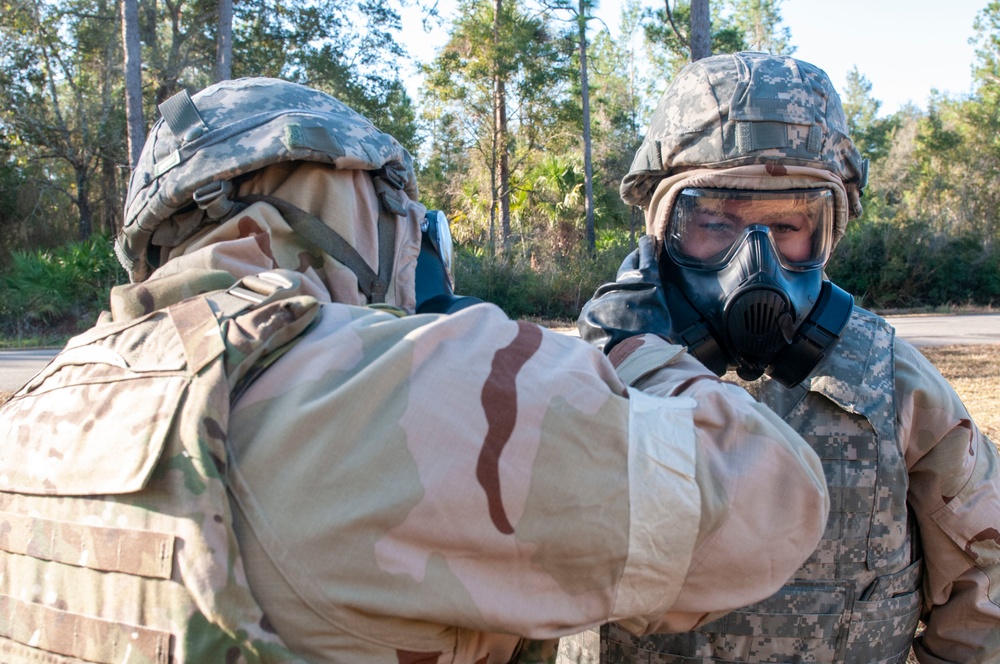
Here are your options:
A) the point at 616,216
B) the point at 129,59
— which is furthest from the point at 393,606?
the point at 616,216

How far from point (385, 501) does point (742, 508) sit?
55cm

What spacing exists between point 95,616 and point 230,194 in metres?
0.96

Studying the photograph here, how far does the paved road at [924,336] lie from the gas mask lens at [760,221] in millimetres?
7910

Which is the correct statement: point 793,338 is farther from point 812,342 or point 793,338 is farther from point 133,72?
point 133,72

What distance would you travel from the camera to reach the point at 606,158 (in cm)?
3416

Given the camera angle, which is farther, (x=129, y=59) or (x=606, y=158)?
(x=606, y=158)

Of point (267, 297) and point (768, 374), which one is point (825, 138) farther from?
point (267, 297)

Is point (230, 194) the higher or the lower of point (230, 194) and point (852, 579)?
the higher

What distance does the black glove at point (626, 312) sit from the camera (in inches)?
80.7

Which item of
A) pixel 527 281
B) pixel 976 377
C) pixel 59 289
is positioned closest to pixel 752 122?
pixel 976 377

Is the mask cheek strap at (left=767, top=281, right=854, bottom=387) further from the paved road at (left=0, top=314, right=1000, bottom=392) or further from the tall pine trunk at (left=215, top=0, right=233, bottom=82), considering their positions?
the tall pine trunk at (left=215, top=0, right=233, bottom=82)

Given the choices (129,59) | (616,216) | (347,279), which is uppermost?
A: (129,59)

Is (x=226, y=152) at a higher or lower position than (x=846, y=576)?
higher

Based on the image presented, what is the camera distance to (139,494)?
122 cm
